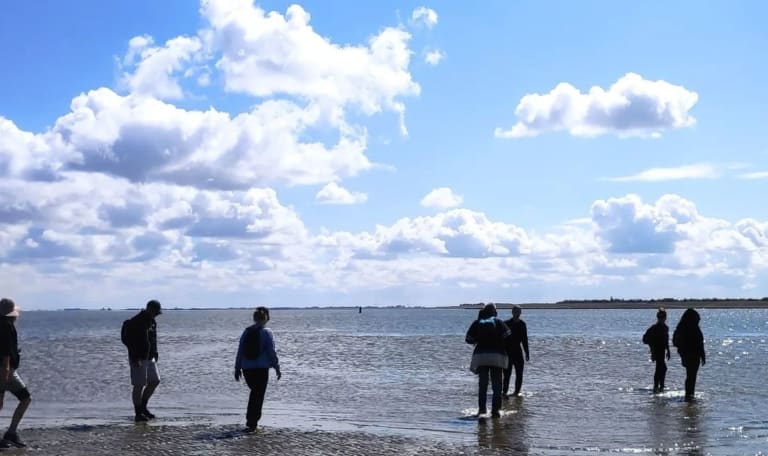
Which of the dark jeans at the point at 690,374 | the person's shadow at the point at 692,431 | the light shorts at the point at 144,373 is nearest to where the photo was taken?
the person's shadow at the point at 692,431

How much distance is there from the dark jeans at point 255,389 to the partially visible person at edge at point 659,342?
364 inches

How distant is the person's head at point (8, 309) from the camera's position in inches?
416

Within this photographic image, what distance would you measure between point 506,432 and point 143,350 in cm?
587

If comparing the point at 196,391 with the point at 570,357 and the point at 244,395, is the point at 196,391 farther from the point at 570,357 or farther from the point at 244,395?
the point at 570,357

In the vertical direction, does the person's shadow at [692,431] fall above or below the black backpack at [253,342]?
below

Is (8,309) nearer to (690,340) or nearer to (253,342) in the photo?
(253,342)

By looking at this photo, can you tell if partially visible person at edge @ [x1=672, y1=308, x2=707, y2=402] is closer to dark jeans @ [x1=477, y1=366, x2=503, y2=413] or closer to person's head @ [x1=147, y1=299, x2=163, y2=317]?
dark jeans @ [x1=477, y1=366, x2=503, y2=413]

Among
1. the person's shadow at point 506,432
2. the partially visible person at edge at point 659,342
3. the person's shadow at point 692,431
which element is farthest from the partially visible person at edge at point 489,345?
the partially visible person at edge at point 659,342

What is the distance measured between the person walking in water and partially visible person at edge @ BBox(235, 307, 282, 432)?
1751 millimetres

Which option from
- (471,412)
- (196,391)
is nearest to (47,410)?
(196,391)

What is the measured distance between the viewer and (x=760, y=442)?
1164cm

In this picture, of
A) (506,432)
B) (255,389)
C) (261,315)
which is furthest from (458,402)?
(261,315)

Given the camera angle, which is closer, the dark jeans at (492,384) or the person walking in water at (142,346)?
the person walking in water at (142,346)

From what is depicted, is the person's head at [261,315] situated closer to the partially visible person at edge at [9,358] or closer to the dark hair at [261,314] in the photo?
the dark hair at [261,314]
